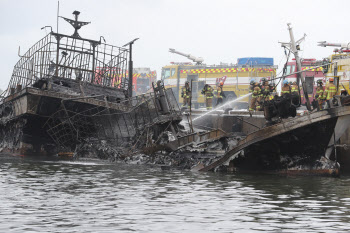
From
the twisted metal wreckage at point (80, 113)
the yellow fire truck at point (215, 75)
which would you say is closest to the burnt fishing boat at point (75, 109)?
the twisted metal wreckage at point (80, 113)

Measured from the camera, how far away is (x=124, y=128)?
1962 centimetres

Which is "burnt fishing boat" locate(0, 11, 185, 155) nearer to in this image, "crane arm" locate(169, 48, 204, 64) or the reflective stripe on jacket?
the reflective stripe on jacket

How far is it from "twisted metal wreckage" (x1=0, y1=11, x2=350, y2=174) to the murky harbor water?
99 cm

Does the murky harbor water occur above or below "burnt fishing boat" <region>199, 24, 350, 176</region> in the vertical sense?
below

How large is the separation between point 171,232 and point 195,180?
6020mm

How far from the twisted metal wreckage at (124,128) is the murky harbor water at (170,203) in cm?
99

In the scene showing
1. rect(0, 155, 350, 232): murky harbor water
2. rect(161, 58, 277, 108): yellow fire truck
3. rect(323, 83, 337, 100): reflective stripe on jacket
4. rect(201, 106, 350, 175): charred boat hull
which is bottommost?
rect(0, 155, 350, 232): murky harbor water

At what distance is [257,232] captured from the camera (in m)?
6.44

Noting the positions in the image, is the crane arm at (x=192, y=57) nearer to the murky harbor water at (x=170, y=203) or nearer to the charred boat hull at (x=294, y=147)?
the charred boat hull at (x=294, y=147)

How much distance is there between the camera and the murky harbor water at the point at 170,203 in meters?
6.80

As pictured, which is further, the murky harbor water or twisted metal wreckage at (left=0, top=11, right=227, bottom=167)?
twisted metal wreckage at (left=0, top=11, right=227, bottom=167)

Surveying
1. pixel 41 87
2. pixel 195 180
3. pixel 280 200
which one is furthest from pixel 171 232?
pixel 41 87

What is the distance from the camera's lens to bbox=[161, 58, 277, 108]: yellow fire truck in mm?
36844

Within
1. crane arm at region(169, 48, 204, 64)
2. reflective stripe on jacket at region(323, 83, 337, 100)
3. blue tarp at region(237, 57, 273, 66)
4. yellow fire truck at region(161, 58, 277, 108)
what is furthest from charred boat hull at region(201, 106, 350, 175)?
crane arm at region(169, 48, 204, 64)
